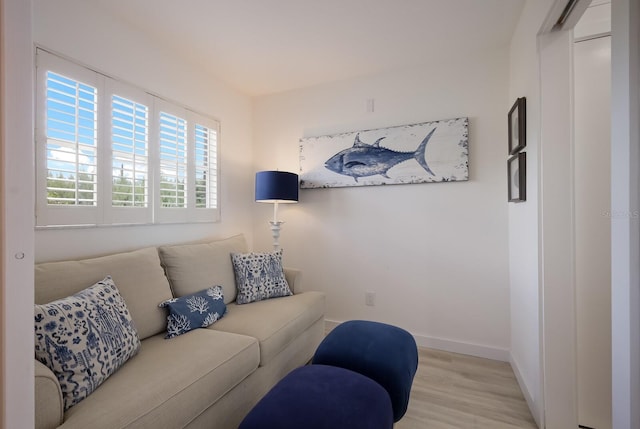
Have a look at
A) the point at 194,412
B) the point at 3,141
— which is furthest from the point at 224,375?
the point at 3,141

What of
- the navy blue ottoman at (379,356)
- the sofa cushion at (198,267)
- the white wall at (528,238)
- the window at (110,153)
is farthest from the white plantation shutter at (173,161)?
the white wall at (528,238)

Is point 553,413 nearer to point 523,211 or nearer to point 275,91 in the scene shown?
point 523,211

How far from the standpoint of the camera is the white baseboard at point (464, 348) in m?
2.38

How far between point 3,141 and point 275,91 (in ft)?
9.88

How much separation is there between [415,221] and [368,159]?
703mm

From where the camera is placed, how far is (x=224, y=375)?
4.64 ft

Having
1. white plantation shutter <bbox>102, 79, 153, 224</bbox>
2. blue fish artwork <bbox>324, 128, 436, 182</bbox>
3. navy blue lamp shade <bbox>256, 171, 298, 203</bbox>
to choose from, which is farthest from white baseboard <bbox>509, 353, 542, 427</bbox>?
white plantation shutter <bbox>102, 79, 153, 224</bbox>

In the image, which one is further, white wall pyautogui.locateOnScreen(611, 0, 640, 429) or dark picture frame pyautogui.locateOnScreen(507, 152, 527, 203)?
dark picture frame pyautogui.locateOnScreen(507, 152, 527, 203)

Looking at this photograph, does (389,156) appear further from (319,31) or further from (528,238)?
(528,238)

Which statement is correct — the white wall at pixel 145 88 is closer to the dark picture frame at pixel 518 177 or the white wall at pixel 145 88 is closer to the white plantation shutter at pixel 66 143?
the white plantation shutter at pixel 66 143

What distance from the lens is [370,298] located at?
2.83 m

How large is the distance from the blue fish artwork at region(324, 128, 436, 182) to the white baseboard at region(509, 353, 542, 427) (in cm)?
155

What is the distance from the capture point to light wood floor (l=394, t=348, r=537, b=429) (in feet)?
5.53

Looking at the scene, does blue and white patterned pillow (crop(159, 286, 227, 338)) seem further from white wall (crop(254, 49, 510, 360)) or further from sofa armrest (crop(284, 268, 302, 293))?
white wall (crop(254, 49, 510, 360))
